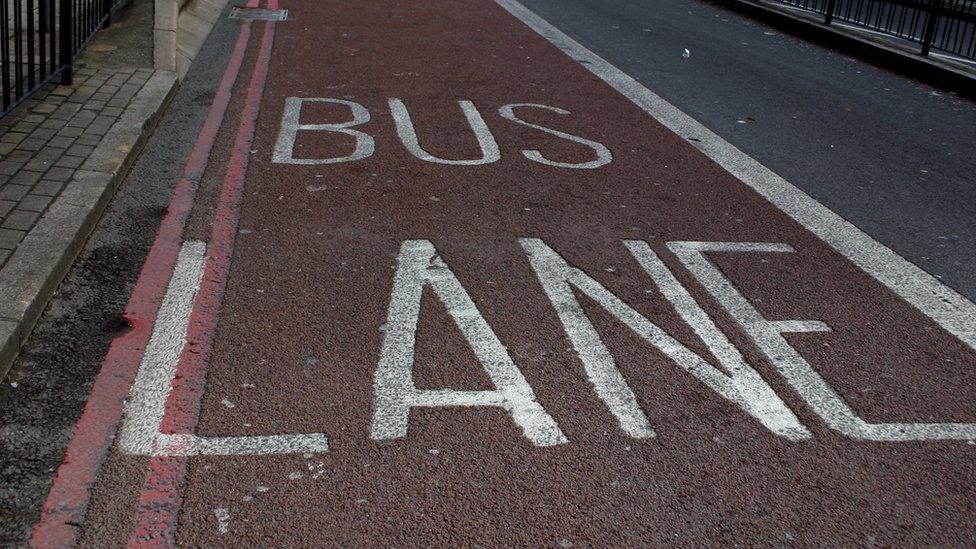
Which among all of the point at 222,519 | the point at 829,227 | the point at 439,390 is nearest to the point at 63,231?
the point at 439,390

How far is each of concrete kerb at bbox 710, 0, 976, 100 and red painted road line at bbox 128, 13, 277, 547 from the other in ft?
27.7

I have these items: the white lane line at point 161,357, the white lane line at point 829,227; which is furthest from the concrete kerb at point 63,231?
the white lane line at point 829,227

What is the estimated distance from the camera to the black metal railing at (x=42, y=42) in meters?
6.93

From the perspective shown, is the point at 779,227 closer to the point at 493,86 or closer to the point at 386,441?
the point at 386,441

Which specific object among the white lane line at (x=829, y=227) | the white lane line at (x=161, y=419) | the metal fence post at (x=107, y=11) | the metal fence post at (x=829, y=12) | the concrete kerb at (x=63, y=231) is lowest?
the white lane line at (x=161, y=419)

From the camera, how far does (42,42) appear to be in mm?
7590

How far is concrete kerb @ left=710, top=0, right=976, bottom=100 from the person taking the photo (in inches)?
477

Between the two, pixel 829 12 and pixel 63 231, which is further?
pixel 829 12

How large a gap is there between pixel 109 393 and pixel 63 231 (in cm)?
160

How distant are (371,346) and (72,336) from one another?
1.27 meters

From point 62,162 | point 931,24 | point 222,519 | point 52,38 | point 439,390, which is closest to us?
point 222,519

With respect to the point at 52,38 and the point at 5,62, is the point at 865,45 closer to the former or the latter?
the point at 52,38

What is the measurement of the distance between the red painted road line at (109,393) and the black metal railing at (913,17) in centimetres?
1051

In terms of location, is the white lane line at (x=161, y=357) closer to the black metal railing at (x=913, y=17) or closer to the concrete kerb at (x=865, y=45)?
the concrete kerb at (x=865, y=45)
